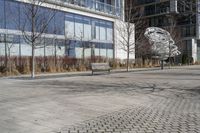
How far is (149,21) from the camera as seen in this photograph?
77188 millimetres

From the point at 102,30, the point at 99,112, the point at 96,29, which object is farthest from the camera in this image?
the point at 102,30

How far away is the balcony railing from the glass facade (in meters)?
1.33

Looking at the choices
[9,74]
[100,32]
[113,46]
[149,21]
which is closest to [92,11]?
[100,32]

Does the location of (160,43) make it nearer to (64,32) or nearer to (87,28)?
(87,28)

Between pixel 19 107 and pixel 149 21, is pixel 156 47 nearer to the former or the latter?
pixel 149 21

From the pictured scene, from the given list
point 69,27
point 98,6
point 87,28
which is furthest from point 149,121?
point 98,6

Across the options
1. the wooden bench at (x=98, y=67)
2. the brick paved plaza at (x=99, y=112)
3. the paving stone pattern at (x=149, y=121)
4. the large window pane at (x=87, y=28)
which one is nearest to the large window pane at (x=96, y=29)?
the large window pane at (x=87, y=28)

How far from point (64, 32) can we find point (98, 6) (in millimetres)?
8647

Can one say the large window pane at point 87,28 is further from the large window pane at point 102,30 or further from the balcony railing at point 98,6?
the large window pane at point 102,30

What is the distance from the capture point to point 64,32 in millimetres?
36812

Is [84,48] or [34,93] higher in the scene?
[84,48]

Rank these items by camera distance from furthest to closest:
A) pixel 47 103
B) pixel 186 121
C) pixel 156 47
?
pixel 156 47 < pixel 47 103 < pixel 186 121

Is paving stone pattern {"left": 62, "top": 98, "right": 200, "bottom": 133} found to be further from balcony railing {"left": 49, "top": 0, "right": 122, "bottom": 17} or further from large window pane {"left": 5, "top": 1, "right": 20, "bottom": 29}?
balcony railing {"left": 49, "top": 0, "right": 122, "bottom": 17}

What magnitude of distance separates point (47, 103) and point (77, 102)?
0.96 metres
